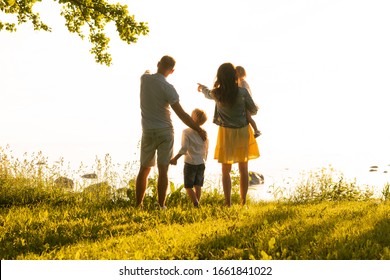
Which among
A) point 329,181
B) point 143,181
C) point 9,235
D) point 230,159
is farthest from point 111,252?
point 329,181

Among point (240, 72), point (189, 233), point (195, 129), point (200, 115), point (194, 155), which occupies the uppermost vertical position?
point (240, 72)

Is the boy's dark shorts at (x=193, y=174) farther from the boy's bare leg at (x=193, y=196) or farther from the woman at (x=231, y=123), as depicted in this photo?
the woman at (x=231, y=123)

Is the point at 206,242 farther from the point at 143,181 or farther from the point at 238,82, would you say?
the point at 238,82

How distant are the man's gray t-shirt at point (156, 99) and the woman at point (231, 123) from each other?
33.3 inches

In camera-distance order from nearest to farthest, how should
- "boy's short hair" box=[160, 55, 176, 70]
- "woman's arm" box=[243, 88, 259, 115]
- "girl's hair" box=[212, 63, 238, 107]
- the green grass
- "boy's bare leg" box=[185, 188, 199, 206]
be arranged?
the green grass < "boy's short hair" box=[160, 55, 176, 70] < "girl's hair" box=[212, 63, 238, 107] < "woman's arm" box=[243, 88, 259, 115] < "boy's bare leg" box=[185, 188, 199, 206]

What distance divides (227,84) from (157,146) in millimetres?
1589

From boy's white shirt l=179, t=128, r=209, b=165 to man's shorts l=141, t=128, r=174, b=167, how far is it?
75cm

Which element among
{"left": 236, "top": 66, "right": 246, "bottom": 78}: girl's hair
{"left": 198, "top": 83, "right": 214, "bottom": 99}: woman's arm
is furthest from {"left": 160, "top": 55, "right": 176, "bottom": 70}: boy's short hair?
{"left": 236, "top": 66, "right": 246, "bottom": 78}: girl's hair

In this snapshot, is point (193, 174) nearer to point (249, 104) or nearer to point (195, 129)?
point (195, 129)

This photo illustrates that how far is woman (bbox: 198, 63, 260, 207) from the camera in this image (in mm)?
7590

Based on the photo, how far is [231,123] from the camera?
7.83 metres

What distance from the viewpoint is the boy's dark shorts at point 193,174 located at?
8.30m

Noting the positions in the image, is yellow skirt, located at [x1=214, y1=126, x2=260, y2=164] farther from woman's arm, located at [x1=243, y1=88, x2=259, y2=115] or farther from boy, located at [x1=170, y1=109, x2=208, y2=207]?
boy, located at [x1=170, y1=109, x2=208, y2=207]

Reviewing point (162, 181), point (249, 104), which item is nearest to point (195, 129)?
point (162, 181)
